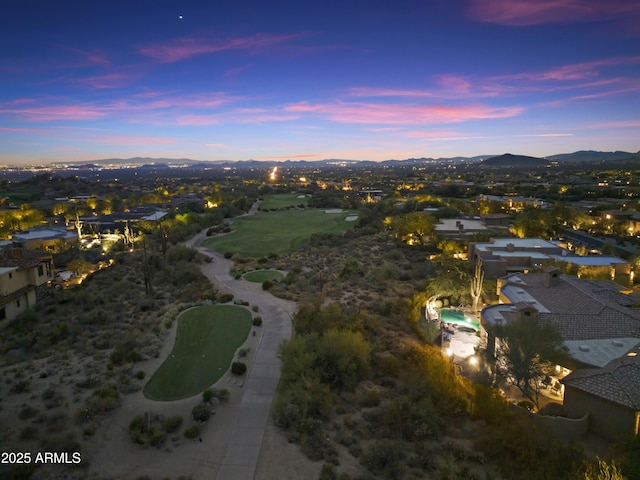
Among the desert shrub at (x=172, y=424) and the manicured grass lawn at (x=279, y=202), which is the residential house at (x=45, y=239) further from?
the manicured grass lawn at (x=279, y=202)

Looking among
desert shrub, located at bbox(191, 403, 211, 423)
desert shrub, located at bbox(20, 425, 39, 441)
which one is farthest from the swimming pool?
desert shrub, located at bbox(20, 425, 39, 441)

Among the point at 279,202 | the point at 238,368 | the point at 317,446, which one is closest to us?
the point at 317,446

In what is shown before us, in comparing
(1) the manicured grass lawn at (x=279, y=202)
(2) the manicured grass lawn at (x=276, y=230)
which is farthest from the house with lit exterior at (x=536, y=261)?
(1) the manicured grass lawn at (x=279, y=202)

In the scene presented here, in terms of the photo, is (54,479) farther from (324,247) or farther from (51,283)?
(324,247)

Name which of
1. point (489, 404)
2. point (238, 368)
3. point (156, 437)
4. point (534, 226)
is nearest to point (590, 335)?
point (489, 404)

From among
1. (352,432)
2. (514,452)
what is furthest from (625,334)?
(352,432)

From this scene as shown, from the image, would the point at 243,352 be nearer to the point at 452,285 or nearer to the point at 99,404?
the point at 99,404
